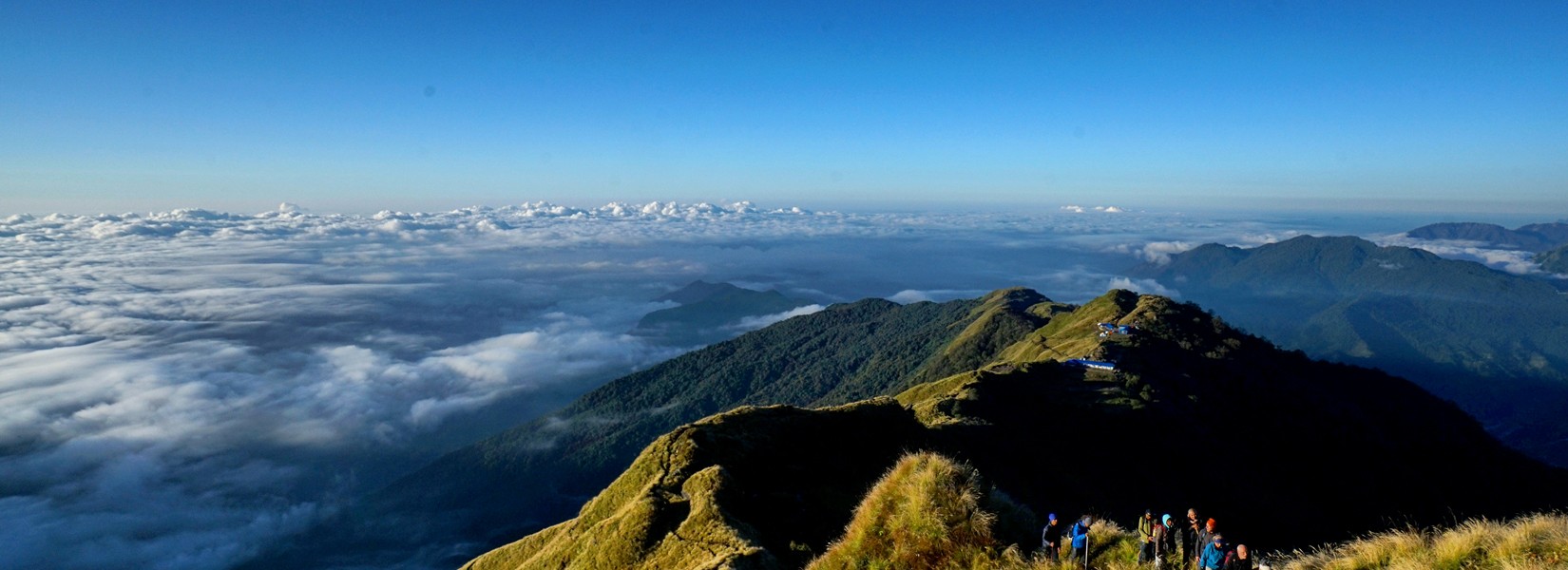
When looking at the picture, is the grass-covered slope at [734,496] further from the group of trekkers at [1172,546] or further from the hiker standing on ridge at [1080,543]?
the hiker standing on ridge at [1080,543]

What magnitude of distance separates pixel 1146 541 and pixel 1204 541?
1196 millimetres

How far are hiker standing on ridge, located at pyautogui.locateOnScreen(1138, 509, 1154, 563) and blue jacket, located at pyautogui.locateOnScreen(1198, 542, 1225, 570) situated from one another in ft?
4.59

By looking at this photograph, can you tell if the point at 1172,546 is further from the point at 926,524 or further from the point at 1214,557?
the point at 926,524

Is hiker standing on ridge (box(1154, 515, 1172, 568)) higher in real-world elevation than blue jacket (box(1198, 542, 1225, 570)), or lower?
lower

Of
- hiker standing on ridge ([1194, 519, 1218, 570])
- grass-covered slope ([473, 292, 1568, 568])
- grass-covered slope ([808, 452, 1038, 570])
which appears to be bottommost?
grass-covered slope ([473, 292, 1568, 568])

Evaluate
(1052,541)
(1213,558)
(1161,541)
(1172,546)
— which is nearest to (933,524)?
(1052,541)

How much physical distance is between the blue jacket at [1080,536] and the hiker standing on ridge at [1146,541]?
1.23 metres

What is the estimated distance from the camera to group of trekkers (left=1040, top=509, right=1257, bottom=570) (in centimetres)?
1364

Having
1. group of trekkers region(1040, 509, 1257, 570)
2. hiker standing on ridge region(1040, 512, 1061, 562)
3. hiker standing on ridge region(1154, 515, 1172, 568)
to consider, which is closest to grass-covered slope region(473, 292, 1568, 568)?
hiker standing on ridge region(1040, 512, 1061, 562)

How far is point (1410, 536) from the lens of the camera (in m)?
12.6

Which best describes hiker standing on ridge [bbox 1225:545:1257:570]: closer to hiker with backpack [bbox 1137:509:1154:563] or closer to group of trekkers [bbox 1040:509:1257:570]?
group of trekkers [bbox 1040:509:1257:570]

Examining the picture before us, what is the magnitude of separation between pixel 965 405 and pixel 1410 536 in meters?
66.5

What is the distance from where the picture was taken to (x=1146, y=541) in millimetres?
15273

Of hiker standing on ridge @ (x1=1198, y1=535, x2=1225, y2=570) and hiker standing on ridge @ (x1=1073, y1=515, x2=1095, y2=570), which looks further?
hiker standing on ridge @ (x1=1073, y1=515, x2=1095, y2=570)
